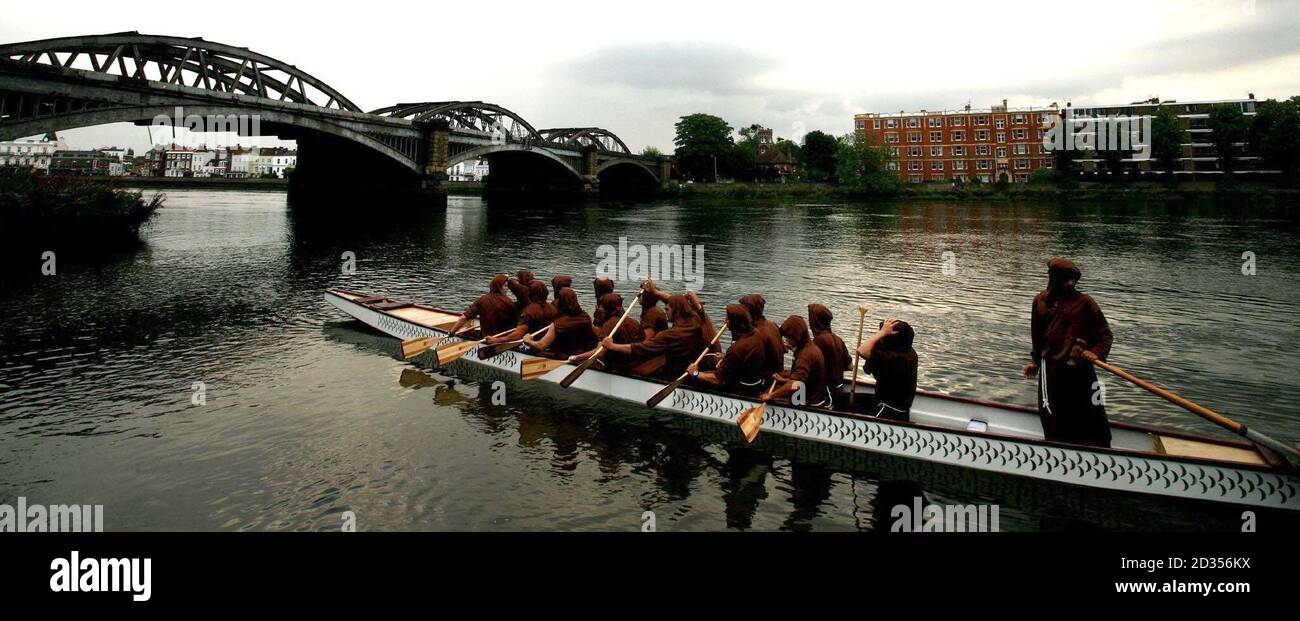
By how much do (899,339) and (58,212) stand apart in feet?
118

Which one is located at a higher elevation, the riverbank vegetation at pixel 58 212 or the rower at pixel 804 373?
the riverbank vegetation at pixel 58 212

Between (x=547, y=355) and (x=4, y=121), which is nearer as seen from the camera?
(x=547, y=355)

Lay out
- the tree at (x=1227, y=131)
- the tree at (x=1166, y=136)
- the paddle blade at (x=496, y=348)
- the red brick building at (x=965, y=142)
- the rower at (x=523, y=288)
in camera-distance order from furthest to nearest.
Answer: the red brick building at (x=965, y=142), the tree at (x=1166, y=136), the tree at (x=1227, y=131), the rower at (x=523, y=288), the paddle blade at (x=496, y=348)

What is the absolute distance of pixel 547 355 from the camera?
531 inches

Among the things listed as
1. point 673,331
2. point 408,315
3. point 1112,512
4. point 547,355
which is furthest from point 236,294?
point 1112,512

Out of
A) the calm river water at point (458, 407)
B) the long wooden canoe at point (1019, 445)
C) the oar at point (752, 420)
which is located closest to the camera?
the long wooden canoe at point (1019, 445)

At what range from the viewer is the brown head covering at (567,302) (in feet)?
45.0

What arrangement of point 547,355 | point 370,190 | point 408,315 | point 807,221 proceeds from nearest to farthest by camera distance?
point 547,355 → point 408,315 → point 807,221 → point 370,190

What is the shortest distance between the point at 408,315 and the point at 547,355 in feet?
20.4

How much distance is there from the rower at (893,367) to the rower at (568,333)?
5.66 m

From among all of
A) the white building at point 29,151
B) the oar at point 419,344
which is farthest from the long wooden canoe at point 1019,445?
the white building at point 29,151

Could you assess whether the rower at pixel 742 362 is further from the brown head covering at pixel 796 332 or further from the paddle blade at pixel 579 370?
the paddle blade at pixel 579 370
